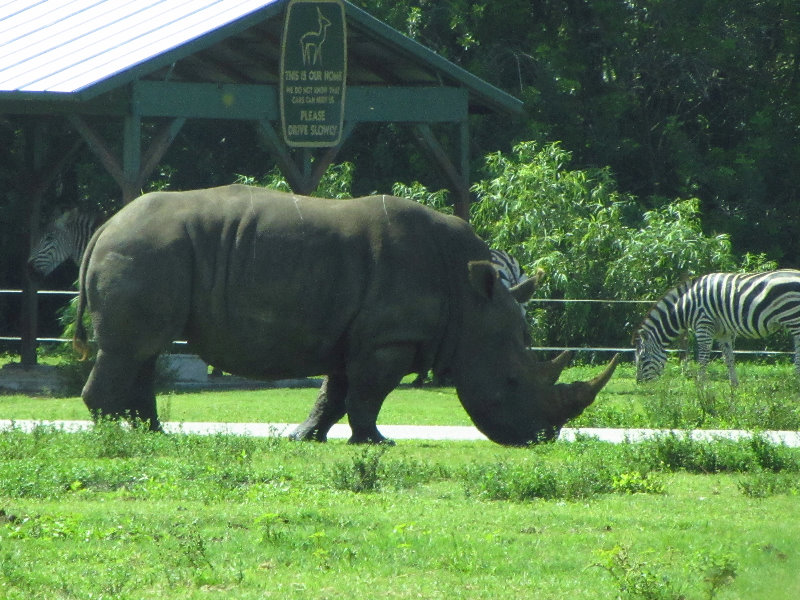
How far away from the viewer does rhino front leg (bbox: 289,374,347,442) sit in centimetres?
1258

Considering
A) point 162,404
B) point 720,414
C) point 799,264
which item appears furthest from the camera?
point 799,264

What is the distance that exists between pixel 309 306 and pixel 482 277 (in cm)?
145

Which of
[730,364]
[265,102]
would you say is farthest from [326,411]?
[730,364]

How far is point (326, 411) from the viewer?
41.3 feet

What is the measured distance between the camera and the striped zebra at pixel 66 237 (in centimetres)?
2109

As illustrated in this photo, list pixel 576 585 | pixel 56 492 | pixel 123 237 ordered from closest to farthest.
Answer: pixel 576 585 < pixel 56 492 < pixel 123 237

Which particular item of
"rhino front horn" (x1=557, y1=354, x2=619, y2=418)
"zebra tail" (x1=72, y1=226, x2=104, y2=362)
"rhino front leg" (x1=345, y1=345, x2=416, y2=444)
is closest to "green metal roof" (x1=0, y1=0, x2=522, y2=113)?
"zebra tail" (x1=72, y1=226, x2=104, y2=362)

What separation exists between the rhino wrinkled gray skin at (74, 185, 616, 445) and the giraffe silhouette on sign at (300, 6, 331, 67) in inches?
252

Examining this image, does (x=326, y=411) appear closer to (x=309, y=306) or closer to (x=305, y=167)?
(x=309, y=306)

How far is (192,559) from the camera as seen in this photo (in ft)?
23.0

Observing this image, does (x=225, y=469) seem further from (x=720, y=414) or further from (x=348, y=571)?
(x=720, y=414)

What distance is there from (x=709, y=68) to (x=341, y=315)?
63.7 feet

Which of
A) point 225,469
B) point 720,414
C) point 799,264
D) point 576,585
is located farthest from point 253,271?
point 799,264

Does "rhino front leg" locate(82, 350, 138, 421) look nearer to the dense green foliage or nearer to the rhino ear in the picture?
the rhino ear
